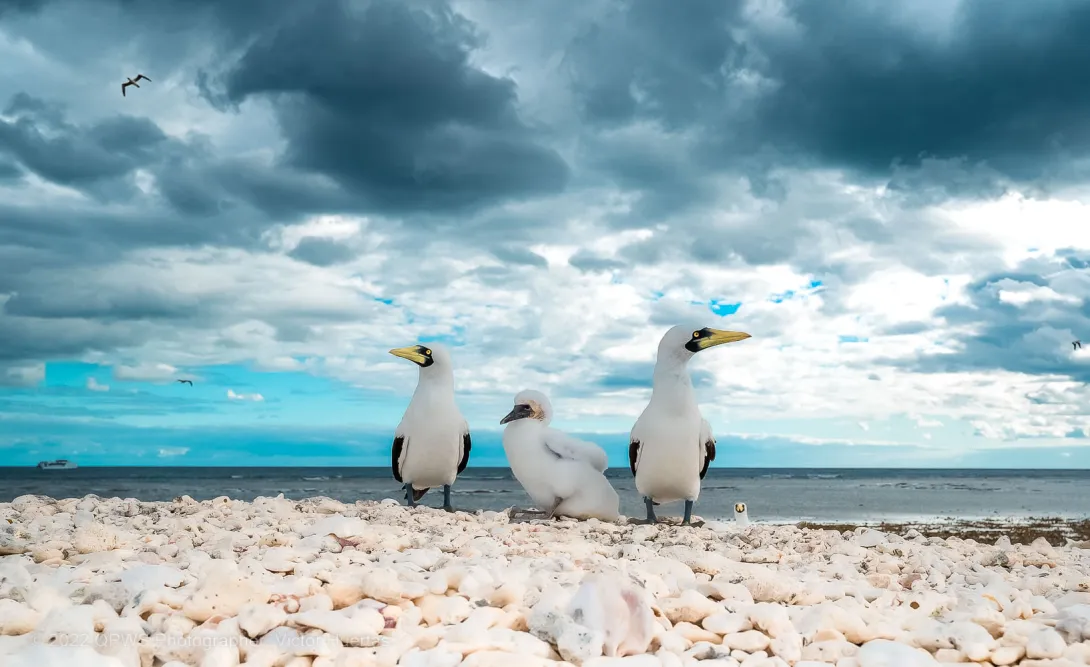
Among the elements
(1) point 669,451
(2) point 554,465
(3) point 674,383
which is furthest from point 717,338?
(2) point 554,465

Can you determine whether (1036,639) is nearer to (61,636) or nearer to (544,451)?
(61,636)

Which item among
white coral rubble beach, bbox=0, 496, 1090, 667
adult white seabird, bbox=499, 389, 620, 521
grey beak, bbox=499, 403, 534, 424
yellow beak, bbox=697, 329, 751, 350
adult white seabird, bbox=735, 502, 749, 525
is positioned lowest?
adult white seabird, bbox=735, 502, 749, 525

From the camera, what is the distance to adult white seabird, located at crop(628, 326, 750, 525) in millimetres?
8398

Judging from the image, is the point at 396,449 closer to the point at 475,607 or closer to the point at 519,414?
the point at 519,414

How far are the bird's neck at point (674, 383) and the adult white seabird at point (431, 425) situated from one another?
2.53 meters

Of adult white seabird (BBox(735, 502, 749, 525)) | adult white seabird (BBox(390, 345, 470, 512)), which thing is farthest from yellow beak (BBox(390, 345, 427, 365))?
adult white seabird (BBox(735, 502, 749, 525))

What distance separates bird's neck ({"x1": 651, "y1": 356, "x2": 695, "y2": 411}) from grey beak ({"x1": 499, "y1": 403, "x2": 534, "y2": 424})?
1408 mm

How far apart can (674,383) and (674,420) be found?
0.36m

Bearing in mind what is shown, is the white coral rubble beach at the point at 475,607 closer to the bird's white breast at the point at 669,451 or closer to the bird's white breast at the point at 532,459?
the bird's white breast at the point at 669,451

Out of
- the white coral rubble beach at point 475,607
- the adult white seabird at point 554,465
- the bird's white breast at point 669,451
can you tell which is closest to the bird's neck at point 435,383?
the adult white seabird at point 554,465

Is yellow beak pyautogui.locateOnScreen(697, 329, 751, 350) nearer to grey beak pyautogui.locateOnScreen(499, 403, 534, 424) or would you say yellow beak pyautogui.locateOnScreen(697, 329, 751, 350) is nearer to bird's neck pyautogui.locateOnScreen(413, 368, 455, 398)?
grey beak pyautogui.locateOnScreen(499, 403, 534, 424)

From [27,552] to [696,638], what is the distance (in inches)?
155

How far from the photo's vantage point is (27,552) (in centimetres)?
503

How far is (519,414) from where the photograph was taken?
893 centimetres
